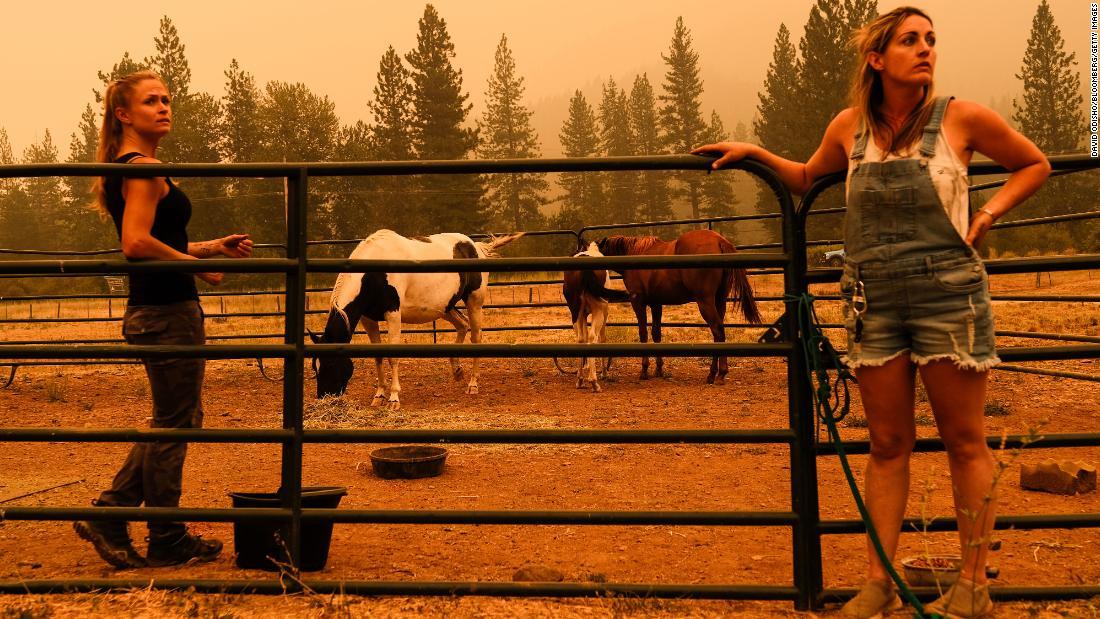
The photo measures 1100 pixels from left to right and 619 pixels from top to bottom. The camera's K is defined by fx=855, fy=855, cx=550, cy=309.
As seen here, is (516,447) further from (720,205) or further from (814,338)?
(720,205)

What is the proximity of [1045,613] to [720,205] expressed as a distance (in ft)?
203

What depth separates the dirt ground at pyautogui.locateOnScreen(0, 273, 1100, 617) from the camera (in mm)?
2928

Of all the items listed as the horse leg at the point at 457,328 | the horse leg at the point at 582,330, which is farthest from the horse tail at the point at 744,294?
the horse leg at the point at 457,328

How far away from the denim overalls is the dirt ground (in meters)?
0.35

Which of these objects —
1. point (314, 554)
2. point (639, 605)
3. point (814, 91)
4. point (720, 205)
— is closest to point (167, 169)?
point (314, 554)

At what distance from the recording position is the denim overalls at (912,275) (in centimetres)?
234

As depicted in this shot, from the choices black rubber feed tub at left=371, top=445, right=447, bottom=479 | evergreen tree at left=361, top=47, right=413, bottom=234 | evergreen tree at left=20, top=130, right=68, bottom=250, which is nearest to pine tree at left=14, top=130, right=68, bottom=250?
evergreen tree at left=20, top=130, right=68, bottom=250

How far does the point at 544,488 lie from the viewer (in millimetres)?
5176

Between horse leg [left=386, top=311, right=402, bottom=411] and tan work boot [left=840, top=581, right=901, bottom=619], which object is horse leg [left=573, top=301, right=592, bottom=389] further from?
tan work boot [left=840, top=581, right=901, bottom=619]

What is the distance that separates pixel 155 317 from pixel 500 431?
1.43m

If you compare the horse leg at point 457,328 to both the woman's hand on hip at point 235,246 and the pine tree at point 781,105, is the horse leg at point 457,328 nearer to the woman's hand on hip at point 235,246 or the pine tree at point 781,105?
the woman's hand on hip at point 235,246

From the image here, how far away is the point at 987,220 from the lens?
91.7 inches

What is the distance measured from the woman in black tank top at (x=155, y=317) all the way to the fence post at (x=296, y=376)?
0.35m

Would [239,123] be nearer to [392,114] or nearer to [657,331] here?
[392,114]
